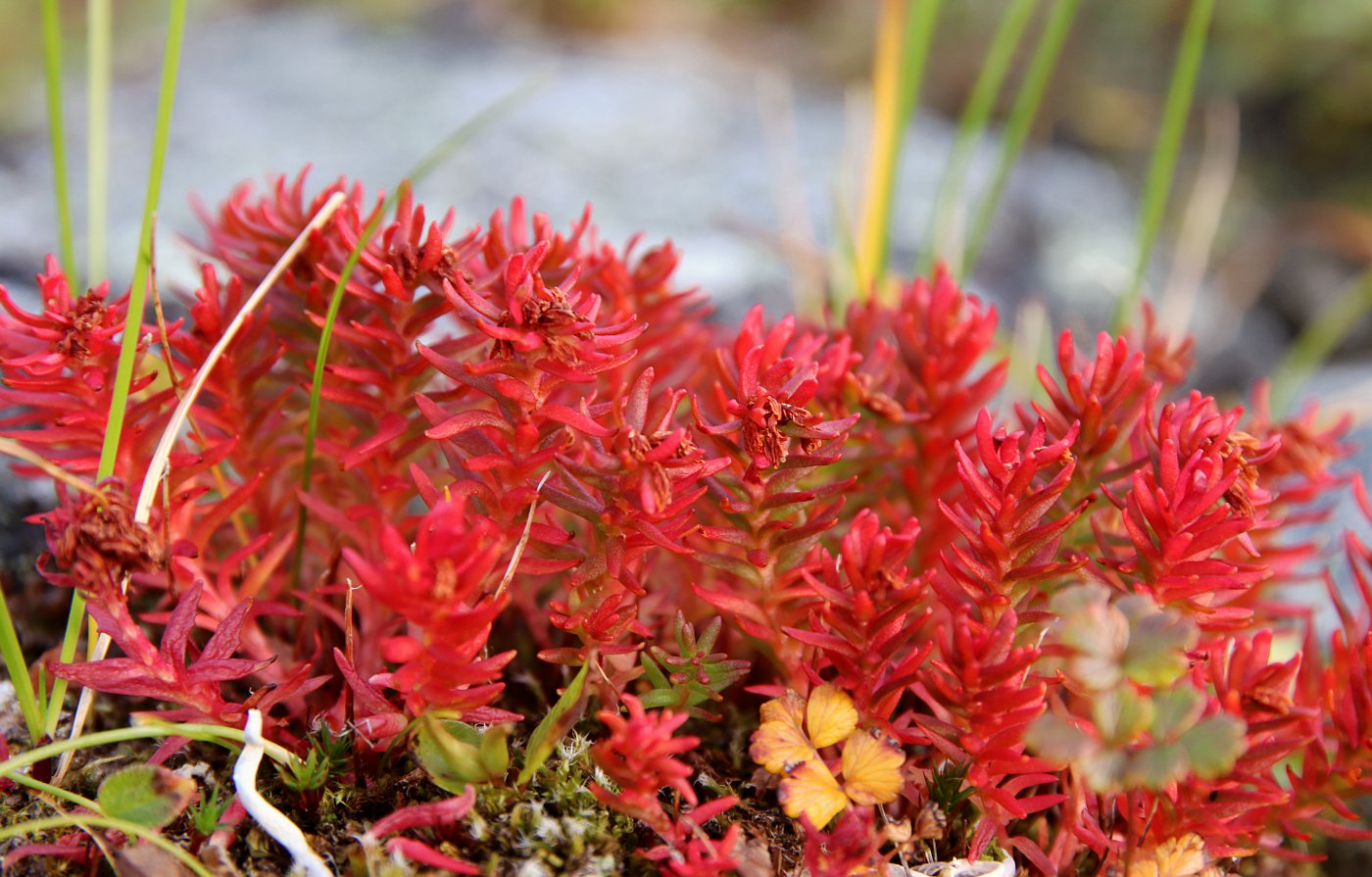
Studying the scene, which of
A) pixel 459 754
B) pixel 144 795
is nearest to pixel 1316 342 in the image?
pixel 459 754

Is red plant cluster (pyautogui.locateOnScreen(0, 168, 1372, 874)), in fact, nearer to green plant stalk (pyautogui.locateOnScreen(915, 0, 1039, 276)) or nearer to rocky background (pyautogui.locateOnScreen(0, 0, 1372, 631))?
green plant stalk (pyautogui.locateOnScreen(915, 0, 1039, 276))

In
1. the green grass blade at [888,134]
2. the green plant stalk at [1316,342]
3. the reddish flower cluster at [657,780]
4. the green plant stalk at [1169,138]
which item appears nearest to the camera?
the reddish flower cluster at [657,780]

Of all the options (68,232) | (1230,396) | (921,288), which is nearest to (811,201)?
(1230,396)

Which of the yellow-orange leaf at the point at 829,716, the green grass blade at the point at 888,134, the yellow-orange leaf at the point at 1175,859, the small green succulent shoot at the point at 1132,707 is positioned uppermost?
the green grass blade at the point at 888,134

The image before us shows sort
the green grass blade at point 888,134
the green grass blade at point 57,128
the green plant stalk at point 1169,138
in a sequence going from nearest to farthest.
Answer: the green grass blade at point 57,128 < the green plant stalk at point 1169,138 < the green grass blade at point 888,134

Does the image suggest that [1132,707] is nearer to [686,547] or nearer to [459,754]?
[686,547]

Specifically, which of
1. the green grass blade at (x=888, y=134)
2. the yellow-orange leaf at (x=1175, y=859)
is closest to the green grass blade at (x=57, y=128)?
the green grass blade at (x=888, y=134)

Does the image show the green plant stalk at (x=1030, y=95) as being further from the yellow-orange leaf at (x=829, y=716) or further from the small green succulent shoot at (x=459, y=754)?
the small green succulent shoot at (x=459, y=754)
